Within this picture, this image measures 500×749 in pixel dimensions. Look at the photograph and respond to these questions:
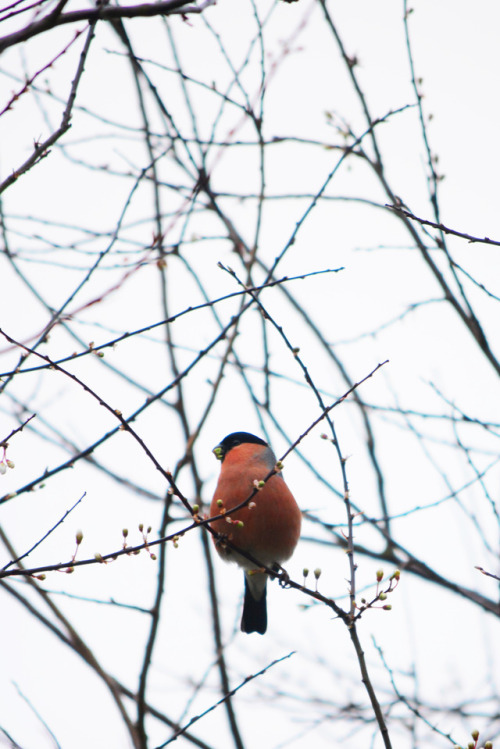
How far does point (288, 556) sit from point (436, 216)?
2136 mm

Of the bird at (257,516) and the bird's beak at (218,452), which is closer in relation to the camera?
the bird at (257,516)

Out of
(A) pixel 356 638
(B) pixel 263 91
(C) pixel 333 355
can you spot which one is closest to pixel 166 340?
(C) pixel 333 355

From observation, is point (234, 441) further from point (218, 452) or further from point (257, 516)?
point (257, 516)

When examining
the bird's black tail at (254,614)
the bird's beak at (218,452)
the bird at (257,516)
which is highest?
the bird's beak at (218,452)

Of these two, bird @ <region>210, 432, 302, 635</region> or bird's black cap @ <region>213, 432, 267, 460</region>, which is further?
bird's black cap @ <region>213, 432, 267, 460</region>

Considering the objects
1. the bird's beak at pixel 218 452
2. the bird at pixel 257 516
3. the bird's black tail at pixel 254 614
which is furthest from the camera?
the bird's beak at pixel 218 452

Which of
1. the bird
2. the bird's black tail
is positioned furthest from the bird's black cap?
the bird's black tail

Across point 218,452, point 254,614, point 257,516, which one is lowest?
point 254,614

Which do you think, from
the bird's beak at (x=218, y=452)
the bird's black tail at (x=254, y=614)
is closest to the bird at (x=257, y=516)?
the bird's black tail at (x=254, y=614)

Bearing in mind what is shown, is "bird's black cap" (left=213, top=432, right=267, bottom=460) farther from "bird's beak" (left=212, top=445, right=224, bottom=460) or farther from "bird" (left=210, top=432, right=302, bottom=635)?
"bird" (left=210, top=432, right=302, bottom=635)

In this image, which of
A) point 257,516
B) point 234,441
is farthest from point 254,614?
point 234,441

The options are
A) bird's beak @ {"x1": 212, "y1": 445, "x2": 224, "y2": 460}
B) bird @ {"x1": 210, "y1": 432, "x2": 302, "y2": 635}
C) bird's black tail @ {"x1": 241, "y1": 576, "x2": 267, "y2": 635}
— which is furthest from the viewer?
bird's beak @ {"x1": 212, "y1": 445, "x2": 224, "y2": 460}

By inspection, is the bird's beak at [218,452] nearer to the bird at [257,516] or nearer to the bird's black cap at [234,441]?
the bird's black cap at [234,441]

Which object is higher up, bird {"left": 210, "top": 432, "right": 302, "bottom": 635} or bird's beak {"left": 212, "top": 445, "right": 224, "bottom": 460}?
bird's beak {"left": 212, "top": 445, "right": 224, "bottom": 460}
